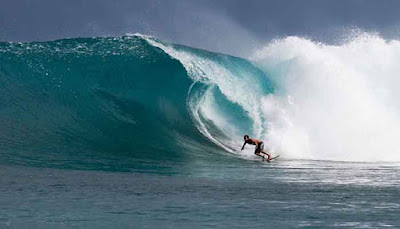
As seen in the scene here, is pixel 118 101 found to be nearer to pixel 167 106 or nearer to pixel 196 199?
pixel 167 106

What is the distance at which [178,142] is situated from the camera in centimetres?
1931

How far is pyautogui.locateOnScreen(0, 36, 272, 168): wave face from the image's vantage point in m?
17.8

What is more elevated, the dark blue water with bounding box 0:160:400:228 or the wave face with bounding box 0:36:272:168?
the wave face with bounding box 0:36:272:168

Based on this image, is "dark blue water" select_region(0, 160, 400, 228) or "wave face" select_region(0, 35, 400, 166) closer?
"dark blue water" select_region(0, 160, 400, 228)

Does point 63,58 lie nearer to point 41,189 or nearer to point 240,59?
point 240,59

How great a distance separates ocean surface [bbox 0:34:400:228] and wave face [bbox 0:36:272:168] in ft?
0.20

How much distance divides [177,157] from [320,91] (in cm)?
992

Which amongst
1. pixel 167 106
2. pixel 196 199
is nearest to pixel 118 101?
pixel 167 106

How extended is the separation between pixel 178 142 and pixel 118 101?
4.21m

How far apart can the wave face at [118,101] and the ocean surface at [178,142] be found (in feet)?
0.20

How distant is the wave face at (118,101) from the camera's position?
1783 centimetres

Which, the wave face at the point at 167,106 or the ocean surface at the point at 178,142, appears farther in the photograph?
the wave face at the point at 167,106

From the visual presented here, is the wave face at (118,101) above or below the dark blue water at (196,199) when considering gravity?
above

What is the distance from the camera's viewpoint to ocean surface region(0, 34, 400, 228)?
25.4 ft
